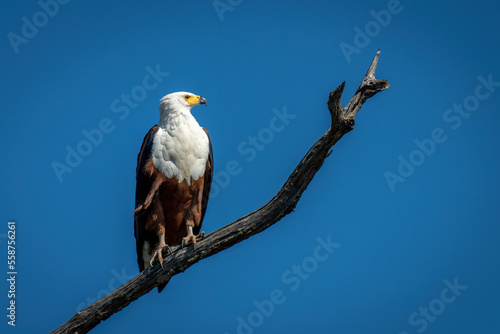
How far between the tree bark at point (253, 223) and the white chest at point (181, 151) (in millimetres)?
1101

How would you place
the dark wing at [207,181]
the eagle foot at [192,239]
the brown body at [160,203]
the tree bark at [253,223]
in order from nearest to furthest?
1. the tree bark at [253,223]
2. the eagle foot at [192,239]
3. the brown body at [160,203]
4. the dark wing at [207,181]

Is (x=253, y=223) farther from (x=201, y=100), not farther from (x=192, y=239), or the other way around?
(x=201, y=100)

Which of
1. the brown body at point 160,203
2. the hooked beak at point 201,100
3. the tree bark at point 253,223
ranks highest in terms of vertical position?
the hooked beak at point 201,100

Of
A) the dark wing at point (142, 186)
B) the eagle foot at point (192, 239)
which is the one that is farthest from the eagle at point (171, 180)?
the eagle foot at point (192, 239)

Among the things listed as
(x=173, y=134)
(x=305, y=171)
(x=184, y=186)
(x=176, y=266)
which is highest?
(x=173, y=134)

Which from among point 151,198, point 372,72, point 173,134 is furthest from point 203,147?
point 372,72

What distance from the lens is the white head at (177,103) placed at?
7.09 metres

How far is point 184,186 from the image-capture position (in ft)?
22.0

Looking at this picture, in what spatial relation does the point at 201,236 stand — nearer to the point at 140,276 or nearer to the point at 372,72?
the point at 140,276

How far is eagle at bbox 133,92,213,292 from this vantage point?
6.66 m

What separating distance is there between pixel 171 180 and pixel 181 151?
1.17 feet

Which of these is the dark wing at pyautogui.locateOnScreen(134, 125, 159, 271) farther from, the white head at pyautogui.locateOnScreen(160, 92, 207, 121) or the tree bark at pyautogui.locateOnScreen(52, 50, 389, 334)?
the tree bark at pyautogui.locateOnScreen(52, 50, 389, 334)

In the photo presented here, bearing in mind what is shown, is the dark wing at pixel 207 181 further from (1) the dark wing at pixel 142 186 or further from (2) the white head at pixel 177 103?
(1) the dark wing at pixel 142 186

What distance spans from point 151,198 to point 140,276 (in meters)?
1.08
